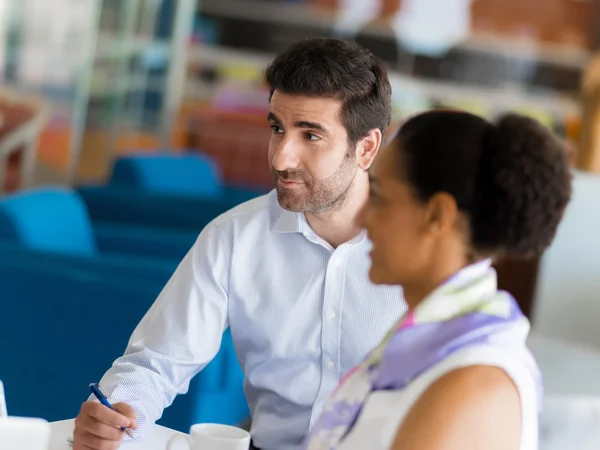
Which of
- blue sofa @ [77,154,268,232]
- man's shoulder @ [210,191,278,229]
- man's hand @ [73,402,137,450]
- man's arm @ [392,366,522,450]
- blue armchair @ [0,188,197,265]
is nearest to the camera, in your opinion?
man's arm @ [392,366,522,450]

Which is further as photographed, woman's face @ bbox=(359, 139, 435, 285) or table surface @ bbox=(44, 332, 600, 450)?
table surface @ bbox=(44, 332, 600, 450)

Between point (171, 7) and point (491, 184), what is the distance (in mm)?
6607

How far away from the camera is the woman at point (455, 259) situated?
1.11 m

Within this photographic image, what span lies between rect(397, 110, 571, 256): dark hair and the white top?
131 millimetres

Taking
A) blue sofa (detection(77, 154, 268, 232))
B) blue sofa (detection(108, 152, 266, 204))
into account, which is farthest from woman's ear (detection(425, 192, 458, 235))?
blue sofa (detection(108, 152, 266, 204))

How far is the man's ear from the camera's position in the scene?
204 centimetres

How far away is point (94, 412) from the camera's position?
1.59 m

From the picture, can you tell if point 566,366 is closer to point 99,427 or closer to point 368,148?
point 368,148

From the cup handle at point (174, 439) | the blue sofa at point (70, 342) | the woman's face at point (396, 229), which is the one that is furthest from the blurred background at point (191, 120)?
the cup handle at point (174, 439)

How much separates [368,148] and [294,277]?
0.29 meters

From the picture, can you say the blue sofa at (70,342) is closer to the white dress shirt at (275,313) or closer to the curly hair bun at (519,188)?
the white dress shirt at (275,313)

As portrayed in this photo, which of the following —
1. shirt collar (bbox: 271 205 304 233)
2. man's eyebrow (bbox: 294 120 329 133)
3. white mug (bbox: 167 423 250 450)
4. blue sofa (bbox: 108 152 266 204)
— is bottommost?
blue sofa (bbox: 108 152 266 204)

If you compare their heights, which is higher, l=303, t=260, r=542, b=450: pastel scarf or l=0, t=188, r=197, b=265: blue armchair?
l=303, t=260, r=542, b=450: pastel scarf

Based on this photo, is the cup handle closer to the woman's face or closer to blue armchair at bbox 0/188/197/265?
the woman's face
